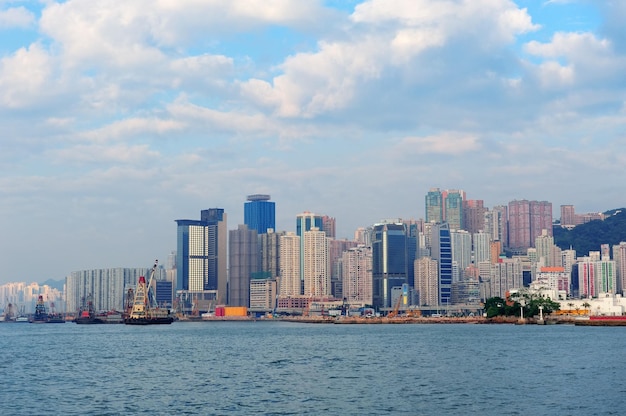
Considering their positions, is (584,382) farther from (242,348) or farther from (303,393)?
(242,348)

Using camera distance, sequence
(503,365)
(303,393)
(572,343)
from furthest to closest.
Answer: (572,343), (503,365), (303,393)

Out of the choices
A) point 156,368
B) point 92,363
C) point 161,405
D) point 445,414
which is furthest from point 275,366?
point 445,414

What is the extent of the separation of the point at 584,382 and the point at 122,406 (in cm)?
2704

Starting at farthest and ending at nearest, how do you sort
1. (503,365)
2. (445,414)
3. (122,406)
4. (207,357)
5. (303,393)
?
(207,357), (503,365), (303,393), (122,406), (445,414)

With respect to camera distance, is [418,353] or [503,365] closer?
[503,365]

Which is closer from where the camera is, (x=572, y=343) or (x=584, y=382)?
(x=584, y=382)

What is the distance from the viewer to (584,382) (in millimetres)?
51281

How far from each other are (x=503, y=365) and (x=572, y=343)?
31.4 m

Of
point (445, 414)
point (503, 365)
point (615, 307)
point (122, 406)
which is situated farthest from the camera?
point (615, 307)

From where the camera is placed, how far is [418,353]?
261ft

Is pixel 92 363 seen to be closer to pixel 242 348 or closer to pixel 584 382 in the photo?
pixel 242 348

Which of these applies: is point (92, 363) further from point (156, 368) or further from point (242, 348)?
point (242, 348)

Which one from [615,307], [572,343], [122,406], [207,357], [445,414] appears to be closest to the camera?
[445,414]

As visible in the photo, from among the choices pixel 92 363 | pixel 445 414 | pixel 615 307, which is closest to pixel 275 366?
pixel 92 363
